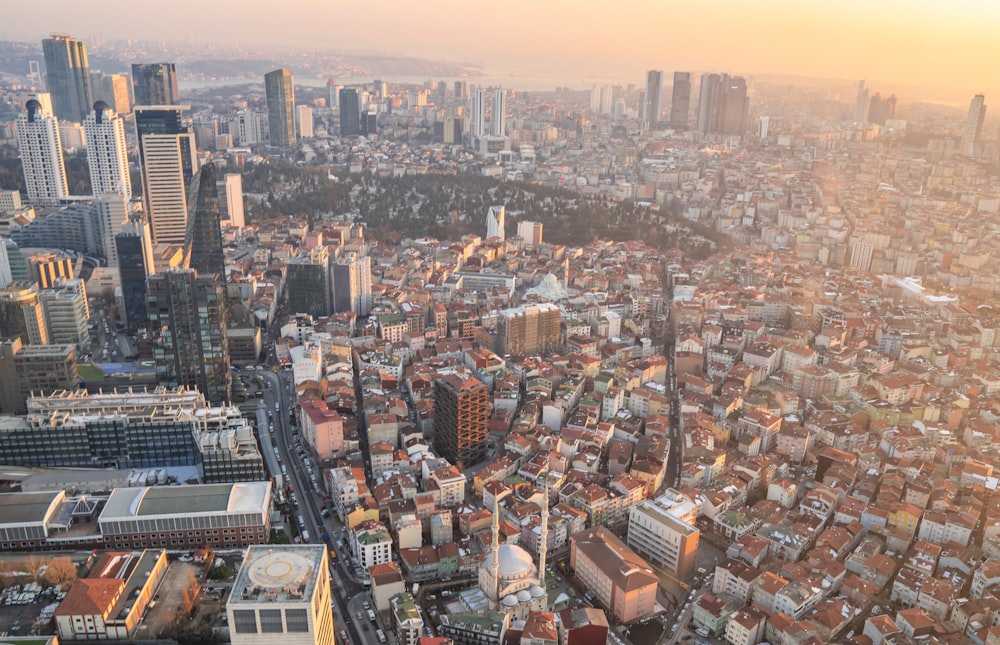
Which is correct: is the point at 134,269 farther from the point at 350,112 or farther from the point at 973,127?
the point at 350,112

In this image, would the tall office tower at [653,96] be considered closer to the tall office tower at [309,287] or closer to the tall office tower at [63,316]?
the tall office tower at [309,287]

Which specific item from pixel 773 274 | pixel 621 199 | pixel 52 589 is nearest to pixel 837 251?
pixel 773 274

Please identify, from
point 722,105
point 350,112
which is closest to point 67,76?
point 350,112

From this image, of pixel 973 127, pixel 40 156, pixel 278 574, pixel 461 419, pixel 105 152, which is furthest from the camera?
pixel 105 152

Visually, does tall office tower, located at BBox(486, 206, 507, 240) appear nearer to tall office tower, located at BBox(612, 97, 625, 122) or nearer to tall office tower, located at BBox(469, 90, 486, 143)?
tall office tower, located at BBox(469, 90, 486, 143)

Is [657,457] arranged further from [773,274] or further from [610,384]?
[773,274]

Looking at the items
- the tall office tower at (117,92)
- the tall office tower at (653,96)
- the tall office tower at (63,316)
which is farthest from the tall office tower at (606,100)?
the tall office tower at (63,316)
